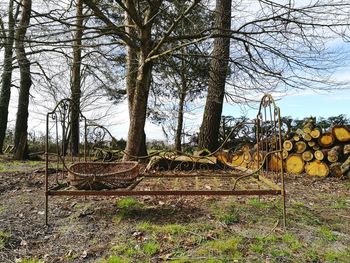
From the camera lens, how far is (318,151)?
7.29 meters

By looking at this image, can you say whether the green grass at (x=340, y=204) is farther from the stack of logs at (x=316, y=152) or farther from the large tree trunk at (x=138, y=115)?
the large tree trunk at (x=138, y=115)

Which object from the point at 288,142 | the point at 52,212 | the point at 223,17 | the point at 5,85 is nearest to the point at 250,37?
the point at 223,17

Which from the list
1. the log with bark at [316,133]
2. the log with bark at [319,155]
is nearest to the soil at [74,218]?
the log with bark at [319,155]

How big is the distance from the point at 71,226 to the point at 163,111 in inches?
400

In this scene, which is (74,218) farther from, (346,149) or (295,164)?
(346,149)

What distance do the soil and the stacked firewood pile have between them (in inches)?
63.9

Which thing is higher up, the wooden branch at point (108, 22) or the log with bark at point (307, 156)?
the wooden branch at point (108, 22)

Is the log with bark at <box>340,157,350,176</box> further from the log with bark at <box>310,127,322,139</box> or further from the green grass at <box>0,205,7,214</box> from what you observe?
the green grass at <box>0,205,7,214</box>

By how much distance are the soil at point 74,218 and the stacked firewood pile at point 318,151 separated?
162 centimetres

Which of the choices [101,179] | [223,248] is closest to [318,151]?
[223,248]

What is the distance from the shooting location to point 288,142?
25.6 ft

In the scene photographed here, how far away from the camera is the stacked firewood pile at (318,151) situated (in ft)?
23.2

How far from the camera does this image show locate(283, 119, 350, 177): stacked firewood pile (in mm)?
7077

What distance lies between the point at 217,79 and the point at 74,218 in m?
4.88
